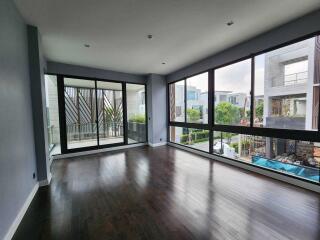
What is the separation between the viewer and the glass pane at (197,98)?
456 centimetres

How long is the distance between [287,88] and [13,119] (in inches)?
176

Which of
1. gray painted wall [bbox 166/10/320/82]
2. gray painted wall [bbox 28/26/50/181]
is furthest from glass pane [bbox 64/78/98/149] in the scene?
gray painted wall [bbox 166/10/320/82]

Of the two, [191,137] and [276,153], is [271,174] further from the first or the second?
[191,137]

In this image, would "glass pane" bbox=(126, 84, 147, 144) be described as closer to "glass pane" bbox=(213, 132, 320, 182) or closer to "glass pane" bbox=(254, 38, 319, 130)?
"glass pane" bbox=(213, 132, 320, 182)

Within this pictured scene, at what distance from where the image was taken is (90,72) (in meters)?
4.99

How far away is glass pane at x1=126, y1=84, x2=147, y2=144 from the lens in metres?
5.96

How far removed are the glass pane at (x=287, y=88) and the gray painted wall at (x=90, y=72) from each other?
4.13 m

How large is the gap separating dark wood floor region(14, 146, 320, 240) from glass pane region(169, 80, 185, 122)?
8.33 feet

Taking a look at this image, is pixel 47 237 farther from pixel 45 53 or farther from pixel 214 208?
pixel 45 53

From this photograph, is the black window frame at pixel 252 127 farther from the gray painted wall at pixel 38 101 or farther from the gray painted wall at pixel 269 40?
the gray painted wall at pixel 38 101

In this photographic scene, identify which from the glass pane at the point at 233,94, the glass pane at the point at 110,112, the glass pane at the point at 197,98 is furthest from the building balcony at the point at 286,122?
the glass pane at the point at 110,112

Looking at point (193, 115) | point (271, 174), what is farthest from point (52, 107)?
point (271, 174)

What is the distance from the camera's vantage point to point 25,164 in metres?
2.30

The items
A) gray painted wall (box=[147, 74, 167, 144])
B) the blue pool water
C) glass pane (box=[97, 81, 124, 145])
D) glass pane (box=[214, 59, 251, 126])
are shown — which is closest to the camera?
the blue pool water
